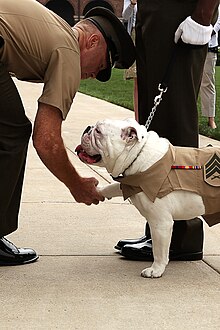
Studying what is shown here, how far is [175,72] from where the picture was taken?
4348mm

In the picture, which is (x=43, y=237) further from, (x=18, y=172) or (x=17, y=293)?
(x=17, y=293)

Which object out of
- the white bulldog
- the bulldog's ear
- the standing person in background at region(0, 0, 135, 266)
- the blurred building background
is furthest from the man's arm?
the blurred building background

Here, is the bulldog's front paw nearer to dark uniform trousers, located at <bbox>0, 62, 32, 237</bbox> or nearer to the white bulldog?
the white bulldog

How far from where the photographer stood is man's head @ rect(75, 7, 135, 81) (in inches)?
162

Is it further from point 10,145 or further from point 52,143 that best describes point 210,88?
point 52,143

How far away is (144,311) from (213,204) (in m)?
0.81

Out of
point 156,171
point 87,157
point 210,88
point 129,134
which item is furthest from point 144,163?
point 210,88

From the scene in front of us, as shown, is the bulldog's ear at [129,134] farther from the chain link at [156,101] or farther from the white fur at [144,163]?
the chain link at [156,101]

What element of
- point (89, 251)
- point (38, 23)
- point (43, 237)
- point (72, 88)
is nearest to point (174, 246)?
point (89, 251)

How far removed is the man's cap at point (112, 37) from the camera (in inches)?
165

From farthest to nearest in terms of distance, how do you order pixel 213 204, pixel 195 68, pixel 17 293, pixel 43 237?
A: 1. pixel 43 237
2. pixel 195 68
3. pixel 213 204
4. pixel 17 293

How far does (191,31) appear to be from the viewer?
4.13 m

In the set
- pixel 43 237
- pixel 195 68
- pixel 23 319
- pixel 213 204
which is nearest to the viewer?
pixel 23 319

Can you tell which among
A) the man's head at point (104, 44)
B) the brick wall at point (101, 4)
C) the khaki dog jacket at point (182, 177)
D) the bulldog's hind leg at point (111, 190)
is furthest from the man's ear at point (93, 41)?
the brick wall at point (101, 4)
